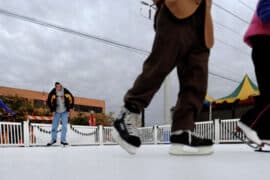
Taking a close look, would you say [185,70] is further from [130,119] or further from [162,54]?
[130,119]

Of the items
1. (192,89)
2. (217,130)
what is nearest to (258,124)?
(192,89)

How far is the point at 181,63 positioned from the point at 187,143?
0.40 meters

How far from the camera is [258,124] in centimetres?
146

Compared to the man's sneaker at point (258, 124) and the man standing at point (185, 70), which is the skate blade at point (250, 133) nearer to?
the man's sneaker at point (258, 124)

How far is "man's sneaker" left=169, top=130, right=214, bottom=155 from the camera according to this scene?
1305 millimetres

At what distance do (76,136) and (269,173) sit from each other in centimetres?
898

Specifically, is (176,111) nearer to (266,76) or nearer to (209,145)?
(209,145)

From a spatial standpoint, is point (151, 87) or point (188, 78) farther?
point (188, 78)

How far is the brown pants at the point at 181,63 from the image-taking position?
1.25 m

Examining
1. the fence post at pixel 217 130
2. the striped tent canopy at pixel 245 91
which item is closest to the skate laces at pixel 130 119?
the fence post at pixel 217 130

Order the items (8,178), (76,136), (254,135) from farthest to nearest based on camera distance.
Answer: (76,136)
(254,135)
(8,178)

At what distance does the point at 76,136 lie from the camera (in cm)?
930

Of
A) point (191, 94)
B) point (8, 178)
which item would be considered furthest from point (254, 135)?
point (8, 178)

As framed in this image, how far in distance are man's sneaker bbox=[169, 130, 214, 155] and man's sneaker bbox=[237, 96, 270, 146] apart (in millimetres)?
293
